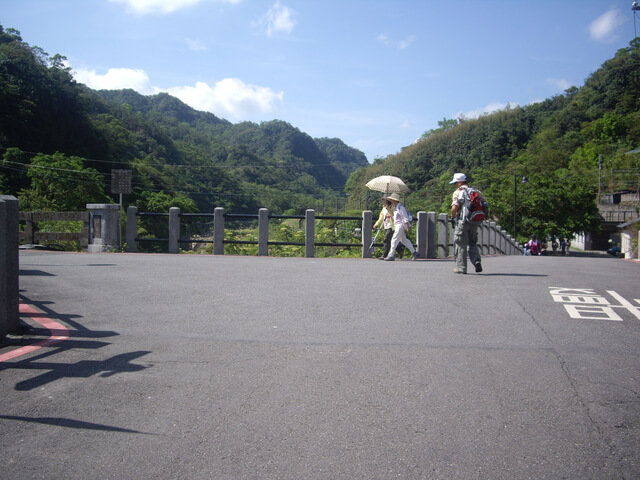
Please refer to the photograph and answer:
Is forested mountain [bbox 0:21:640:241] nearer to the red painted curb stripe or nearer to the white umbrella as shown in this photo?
the white umbrella

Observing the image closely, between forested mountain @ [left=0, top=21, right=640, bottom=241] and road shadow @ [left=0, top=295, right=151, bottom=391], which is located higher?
forested mountain @ [left=0, top=21, right=640, bottom=241]

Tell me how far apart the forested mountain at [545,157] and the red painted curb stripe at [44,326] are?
56774 mm

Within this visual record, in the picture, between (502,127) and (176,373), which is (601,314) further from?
(502,127)

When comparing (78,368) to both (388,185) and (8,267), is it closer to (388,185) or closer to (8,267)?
(8,267)

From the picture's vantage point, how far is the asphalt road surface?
311cm

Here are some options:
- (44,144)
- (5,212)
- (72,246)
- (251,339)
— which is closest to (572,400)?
(251,339)

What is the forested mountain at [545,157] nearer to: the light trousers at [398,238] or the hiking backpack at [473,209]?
the light trousers at [398,238]

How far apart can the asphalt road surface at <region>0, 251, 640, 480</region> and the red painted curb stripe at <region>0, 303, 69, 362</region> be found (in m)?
0.03

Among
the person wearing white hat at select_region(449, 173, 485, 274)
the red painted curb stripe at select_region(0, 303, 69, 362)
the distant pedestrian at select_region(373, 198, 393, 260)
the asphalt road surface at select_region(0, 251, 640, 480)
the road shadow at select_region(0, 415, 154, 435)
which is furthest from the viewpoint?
the distant pedestrian at select_region(373, 198, 393, 260)

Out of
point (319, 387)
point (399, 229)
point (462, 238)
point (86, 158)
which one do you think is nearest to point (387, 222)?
point (399, 229)

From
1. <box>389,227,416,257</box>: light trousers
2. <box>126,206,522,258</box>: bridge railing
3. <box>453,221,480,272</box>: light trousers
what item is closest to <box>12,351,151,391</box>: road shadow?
<box>453,221,480,272</box>: light trousers

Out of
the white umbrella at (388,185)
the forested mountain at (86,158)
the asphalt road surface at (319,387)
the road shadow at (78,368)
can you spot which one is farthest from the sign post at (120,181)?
the forested mountain at (86,158)

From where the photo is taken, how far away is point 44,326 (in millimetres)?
6012

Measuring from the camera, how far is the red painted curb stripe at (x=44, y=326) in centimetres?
502
